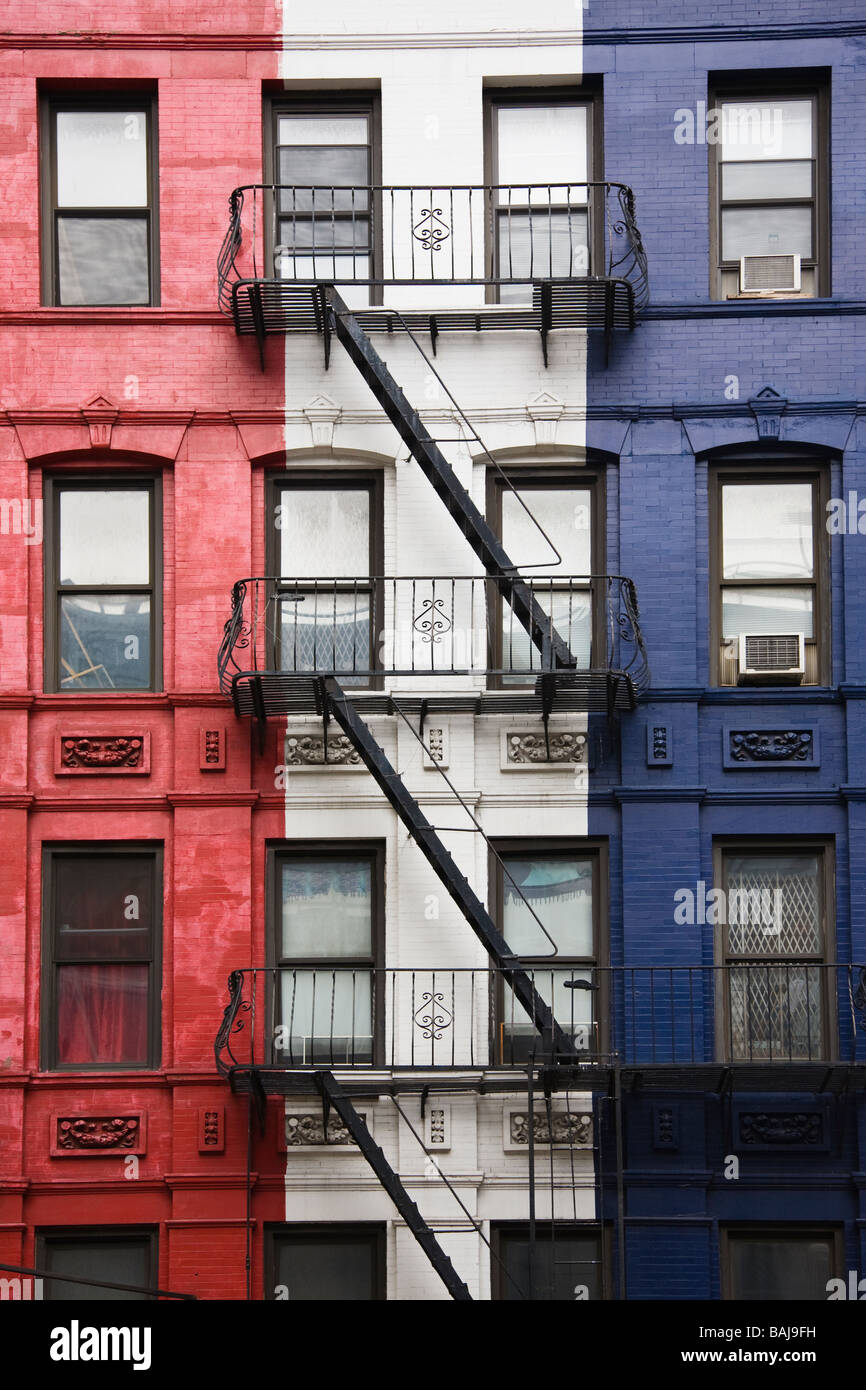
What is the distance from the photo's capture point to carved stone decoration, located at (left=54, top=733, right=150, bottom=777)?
16672mm

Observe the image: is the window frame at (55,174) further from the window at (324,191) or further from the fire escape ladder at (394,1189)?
the fire escape ladder at (394,1189)

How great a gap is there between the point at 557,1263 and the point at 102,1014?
156 inches

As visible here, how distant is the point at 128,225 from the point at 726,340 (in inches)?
196

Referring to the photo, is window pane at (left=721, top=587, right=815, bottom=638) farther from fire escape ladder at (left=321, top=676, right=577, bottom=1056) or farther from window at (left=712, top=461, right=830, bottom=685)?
fire escape ladder at (left=321, top=676, right=577, bottom=1056)

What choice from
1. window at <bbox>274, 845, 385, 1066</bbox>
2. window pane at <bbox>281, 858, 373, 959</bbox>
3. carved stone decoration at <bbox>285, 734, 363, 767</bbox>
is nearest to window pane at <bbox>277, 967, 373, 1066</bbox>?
window at <bbox>274, 845, 385, 1066</bbox>

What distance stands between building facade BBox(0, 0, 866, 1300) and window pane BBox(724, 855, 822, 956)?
0.03 metres

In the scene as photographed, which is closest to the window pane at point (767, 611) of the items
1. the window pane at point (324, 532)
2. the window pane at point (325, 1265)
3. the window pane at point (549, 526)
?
the window pane at point (549, 526)

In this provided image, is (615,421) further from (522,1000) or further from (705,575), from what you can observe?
(522,1000)

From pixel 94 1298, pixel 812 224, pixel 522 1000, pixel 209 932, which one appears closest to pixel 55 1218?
pixel 94 1298

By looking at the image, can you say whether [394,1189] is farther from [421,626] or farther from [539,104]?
[539,104]

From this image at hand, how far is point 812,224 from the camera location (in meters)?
17.5

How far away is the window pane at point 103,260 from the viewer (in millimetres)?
17438

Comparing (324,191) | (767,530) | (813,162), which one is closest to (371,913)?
(767,530)
